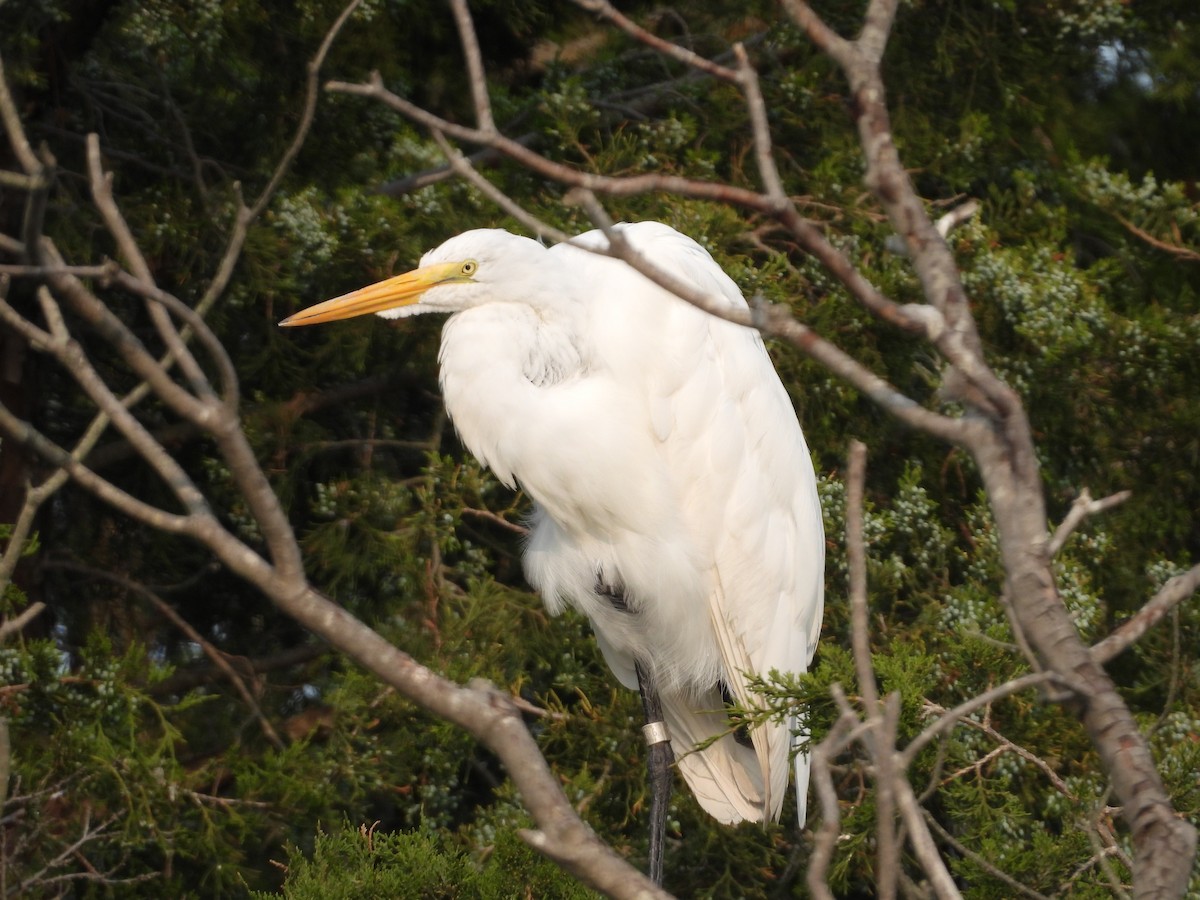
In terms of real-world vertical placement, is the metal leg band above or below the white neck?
below

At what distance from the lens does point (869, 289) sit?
3.26 feet

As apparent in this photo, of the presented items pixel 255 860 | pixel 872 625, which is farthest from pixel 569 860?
pixel 255 860

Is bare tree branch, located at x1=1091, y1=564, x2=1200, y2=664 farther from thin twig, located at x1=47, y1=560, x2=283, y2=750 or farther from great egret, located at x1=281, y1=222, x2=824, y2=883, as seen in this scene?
thin twig, located at x1=47, y1=560, x2=283, y2=750

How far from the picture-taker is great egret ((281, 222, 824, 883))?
2.58 m

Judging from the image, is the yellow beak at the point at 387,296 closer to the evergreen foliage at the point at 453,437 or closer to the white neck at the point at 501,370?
→ the white neck at the point at 501,370

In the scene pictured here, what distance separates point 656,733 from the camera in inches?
110

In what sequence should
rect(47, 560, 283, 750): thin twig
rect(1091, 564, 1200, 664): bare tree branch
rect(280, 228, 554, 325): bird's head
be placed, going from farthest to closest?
rect(47, 560, 283, 750): thin twig → rect(280, 228, 554, 325): bird's head → rect(1091, 564, 1200, 664): bare tree branch

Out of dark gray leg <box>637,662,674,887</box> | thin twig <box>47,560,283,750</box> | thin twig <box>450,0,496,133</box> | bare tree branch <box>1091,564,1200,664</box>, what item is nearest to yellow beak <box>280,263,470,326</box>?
dark gray leg <box>637,662,674,887</box>

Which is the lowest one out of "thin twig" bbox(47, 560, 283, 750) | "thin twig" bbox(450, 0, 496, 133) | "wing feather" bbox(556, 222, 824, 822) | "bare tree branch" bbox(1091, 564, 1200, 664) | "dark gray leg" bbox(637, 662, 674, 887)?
"thin twig" bbox(47, 560, 283, 750)

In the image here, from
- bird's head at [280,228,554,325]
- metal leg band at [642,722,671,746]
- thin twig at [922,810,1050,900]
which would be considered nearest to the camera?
thin twig at [922,810,1050,900]

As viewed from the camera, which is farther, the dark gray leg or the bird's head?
the dark gray leg

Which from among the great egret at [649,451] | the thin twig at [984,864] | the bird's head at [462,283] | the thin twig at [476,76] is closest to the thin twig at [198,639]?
the great egret at [649,451]

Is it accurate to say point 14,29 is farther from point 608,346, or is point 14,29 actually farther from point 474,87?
point 474,87

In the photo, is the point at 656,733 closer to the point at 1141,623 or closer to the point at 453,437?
the point at 453,437
